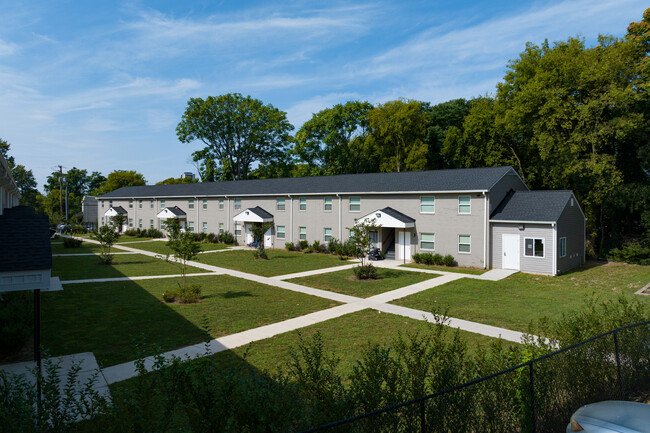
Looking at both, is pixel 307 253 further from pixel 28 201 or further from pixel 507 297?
pixel 28 201

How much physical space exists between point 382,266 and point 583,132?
1791 centimetres

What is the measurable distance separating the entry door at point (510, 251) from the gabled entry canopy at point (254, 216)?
68.9 ft

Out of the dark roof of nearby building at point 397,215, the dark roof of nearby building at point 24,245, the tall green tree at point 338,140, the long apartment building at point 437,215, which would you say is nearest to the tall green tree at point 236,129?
the tall green tree at point 338,140

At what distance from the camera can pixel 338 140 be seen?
56.9 meters

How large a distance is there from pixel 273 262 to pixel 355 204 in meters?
8.45

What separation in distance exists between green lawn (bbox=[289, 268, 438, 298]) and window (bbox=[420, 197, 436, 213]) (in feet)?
19.8

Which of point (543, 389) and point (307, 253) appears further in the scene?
point (307, 253)

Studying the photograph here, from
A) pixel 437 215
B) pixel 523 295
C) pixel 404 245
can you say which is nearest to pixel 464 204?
pixel 437 215

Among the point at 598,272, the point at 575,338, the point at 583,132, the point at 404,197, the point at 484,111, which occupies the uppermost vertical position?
the point at 484,111

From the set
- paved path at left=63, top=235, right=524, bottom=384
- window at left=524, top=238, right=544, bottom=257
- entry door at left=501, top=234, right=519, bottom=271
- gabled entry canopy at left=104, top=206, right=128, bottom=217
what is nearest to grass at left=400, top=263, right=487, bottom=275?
paved path at left=63, top=235, right=524, bottom=384

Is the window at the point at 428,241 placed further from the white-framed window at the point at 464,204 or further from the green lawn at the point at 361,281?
the green lawn at the point at 361,281

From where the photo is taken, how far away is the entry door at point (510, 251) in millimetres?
24000

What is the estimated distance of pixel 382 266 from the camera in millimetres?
26016

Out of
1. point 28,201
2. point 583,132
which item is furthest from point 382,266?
point 28,201
